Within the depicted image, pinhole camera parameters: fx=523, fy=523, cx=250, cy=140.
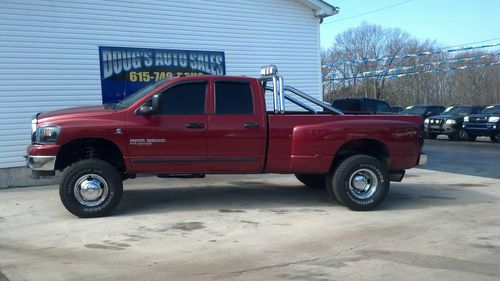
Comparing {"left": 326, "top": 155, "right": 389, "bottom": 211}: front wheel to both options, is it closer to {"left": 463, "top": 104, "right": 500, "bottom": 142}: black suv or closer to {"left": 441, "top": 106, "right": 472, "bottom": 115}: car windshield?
{"left": 463, "top": 104, "right": 500, "bottom": 142}: black suv

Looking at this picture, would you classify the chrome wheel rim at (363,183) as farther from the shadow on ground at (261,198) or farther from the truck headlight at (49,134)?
the truck headlight at (49,134)

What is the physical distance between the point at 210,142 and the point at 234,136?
363mm

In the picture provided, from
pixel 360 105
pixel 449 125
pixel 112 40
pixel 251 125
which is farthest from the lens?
pixel 449 125

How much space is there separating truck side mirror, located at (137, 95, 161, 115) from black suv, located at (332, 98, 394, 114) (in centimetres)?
565

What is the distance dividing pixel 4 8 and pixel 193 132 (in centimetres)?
567

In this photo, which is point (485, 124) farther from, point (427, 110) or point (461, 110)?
point (427, 110)

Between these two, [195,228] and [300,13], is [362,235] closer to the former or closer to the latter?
[195,228]

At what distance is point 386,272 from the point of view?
5133 millimetres

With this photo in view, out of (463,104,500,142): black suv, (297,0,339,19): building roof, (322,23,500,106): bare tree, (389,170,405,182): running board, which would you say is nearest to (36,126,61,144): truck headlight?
(389,170,405,182): running board

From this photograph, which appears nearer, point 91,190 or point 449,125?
point 91,190

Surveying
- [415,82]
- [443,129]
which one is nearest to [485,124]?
[443,129]

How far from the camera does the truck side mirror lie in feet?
23.7

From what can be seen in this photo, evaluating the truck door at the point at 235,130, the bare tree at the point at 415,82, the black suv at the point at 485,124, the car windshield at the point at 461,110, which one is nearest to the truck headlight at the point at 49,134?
the truck door at the point at 235,130

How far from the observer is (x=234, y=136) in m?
7.64
